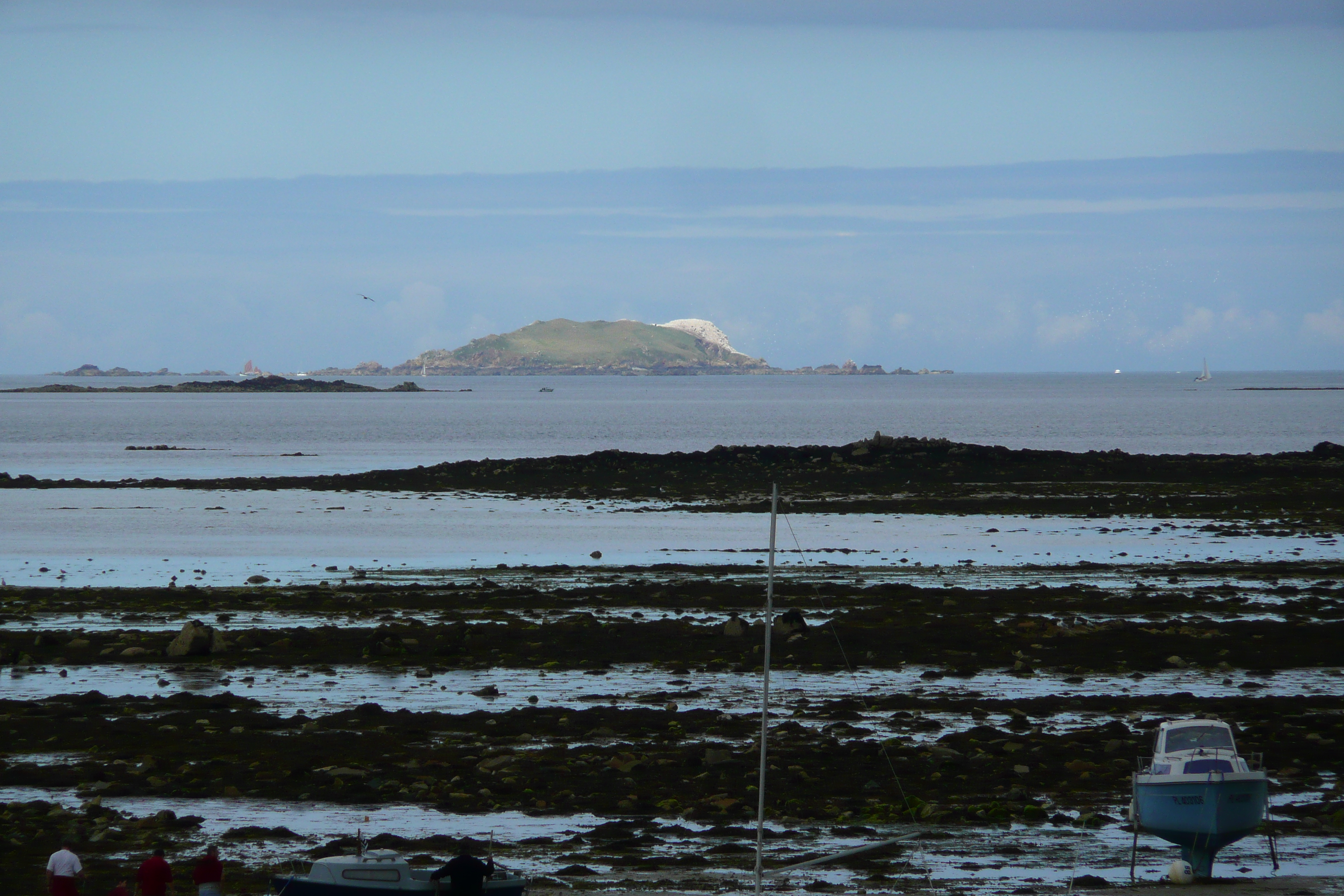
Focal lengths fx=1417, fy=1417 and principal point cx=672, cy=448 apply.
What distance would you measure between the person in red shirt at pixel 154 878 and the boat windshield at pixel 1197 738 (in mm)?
11635

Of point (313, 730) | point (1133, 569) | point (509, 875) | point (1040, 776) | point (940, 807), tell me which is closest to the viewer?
point (509, 875)

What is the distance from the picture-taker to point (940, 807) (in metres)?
18.2

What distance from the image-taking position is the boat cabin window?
13336 mm

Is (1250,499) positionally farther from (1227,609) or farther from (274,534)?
(274,534)

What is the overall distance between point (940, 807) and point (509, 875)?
21.9 feet

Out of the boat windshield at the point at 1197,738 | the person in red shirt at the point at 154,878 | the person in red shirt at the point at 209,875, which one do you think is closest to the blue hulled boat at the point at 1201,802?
the boat windshield at the point at 1197,738

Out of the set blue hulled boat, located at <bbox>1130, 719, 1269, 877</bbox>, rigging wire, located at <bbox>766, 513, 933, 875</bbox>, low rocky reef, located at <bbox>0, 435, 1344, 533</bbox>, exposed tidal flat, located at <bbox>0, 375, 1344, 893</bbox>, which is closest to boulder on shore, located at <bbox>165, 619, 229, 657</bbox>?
exposed tidal flat, located at <bbox>0, 375, 1344, 893</bbox>

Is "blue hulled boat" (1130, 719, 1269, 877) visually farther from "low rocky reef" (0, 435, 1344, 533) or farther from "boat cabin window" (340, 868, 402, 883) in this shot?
"low rocky reef" (0, 435, 1344, 533)

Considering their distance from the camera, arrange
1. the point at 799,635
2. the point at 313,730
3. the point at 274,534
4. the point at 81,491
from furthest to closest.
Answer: the point at 81,491 → the point at 274,534 → the point at 799,635 → the point at 313,730

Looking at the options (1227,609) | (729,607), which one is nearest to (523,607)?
(729,607)

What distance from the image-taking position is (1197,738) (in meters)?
17.6

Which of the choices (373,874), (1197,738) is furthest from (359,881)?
(1197,738)

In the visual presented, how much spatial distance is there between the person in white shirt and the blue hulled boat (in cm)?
1164

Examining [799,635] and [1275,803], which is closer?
[1275,803]
